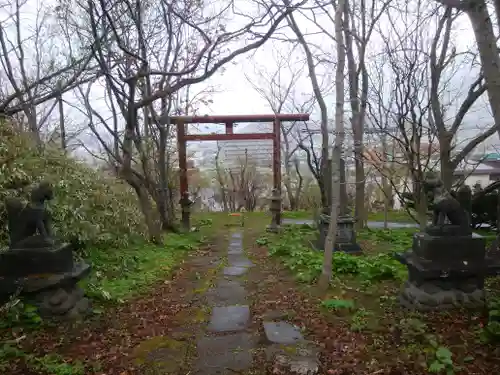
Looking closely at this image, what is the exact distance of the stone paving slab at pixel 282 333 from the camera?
3.27 m

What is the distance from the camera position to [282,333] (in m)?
3.41

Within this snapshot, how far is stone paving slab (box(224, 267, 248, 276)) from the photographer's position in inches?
236

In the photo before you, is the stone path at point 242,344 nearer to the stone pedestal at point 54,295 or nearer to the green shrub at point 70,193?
the stone pedestal at point 54,295

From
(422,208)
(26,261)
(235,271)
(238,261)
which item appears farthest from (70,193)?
(422,208)

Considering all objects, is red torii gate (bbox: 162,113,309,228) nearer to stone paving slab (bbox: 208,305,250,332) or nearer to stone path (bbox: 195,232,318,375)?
stone path (bbox: 195,232,318,375)

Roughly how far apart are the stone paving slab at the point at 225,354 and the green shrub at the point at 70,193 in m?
3.15

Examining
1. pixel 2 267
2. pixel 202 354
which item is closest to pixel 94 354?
pixel 202 354

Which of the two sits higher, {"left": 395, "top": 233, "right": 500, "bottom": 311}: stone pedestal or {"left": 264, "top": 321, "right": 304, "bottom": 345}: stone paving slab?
{"left": 395, "top": 233, "right": 500, "bottom": 311}: stone pedestal

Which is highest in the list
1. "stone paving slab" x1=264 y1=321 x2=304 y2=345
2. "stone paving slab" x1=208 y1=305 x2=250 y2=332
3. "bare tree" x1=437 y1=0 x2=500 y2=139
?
"bare tree" x1=437 y1=0 x2=500 y2=139

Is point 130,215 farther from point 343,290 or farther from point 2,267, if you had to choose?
point 343,290

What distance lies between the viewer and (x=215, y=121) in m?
10.2

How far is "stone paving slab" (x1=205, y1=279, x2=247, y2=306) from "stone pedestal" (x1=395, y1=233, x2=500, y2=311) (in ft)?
6.50

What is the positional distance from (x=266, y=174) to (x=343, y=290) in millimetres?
15943

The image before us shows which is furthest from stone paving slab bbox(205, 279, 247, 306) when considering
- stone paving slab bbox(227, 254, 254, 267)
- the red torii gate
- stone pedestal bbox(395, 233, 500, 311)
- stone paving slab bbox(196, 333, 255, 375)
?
the red torii gate
